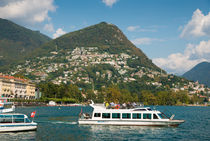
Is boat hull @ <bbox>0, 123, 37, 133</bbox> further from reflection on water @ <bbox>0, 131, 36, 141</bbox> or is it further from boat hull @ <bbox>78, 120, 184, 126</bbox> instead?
boat hull @ <bbox>78, 120, 184, 126</bbox>

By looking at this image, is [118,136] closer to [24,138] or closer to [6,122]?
[24,138]

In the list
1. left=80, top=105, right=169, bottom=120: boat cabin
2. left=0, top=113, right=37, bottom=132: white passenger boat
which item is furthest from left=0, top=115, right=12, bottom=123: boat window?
left=80, top=105, right=169, bottom=120: boat cabin

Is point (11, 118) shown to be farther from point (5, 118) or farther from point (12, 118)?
point (5, 118)

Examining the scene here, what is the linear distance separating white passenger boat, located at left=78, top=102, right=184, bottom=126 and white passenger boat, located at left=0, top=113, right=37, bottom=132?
48.0ft

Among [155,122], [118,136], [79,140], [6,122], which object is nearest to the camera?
[79,140]

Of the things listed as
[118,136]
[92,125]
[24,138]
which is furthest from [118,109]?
[24,138]

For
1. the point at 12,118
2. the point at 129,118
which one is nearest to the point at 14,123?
the point at 12,118

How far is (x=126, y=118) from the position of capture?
67062 millimetres

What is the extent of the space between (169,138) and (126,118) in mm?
15313

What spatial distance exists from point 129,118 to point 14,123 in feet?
82.9

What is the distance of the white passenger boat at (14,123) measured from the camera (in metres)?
56.6

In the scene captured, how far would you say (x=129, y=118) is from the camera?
67000 millimetres

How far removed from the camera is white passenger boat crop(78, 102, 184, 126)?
6612cm

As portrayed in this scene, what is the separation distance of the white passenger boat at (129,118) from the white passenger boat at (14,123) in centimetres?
1464
